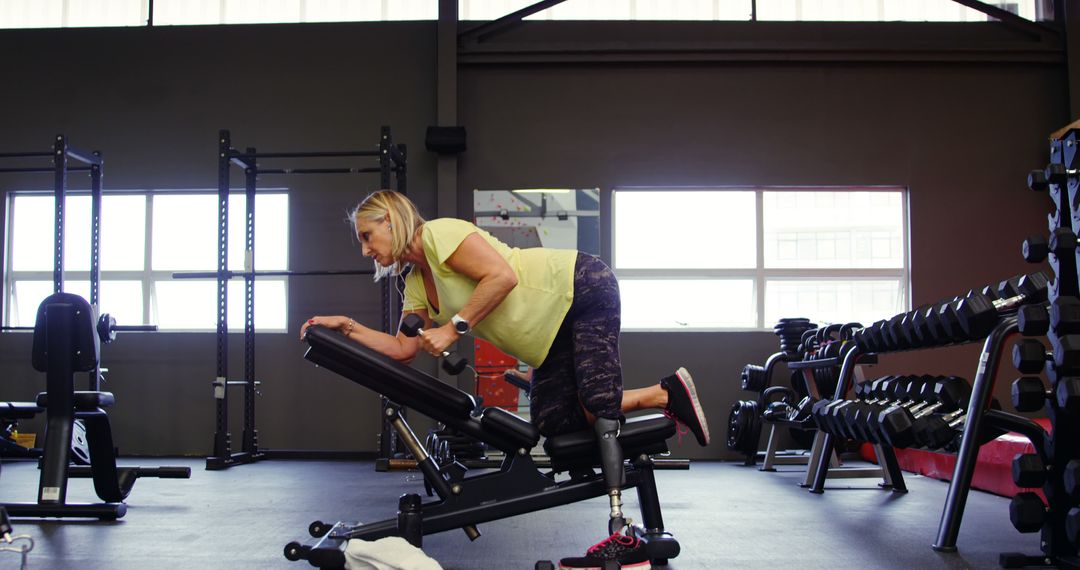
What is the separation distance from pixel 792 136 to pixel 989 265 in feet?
5.25

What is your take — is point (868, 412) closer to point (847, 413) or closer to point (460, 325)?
point (847, 413)

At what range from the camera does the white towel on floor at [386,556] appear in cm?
193

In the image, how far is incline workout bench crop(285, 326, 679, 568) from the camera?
214cm

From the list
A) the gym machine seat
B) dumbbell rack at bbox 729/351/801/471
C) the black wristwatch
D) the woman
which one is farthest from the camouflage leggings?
dumbbell rack at bbox 729/351/801/471

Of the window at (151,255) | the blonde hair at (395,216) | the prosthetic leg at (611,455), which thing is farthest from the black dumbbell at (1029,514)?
the window at (151,255)

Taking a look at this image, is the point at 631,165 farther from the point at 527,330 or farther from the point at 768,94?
the point at 527,330

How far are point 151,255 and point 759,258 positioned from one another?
423cm

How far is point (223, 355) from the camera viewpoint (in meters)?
5.25

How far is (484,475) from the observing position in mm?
2242

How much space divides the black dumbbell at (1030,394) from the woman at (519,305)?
103cm

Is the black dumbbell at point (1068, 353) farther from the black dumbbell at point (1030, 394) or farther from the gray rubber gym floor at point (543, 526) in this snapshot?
the gray rubber gym floor at point (543, 526)

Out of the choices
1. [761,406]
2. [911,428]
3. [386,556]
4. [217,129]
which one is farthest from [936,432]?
[217,129]

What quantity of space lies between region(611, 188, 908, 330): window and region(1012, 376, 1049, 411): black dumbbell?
3692 mm

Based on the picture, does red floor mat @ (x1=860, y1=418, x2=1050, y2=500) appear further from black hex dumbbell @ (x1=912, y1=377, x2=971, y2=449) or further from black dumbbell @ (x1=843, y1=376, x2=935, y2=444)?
black hex dumbbell @ (x1=912, y1=377, x2=971, y2=449)
